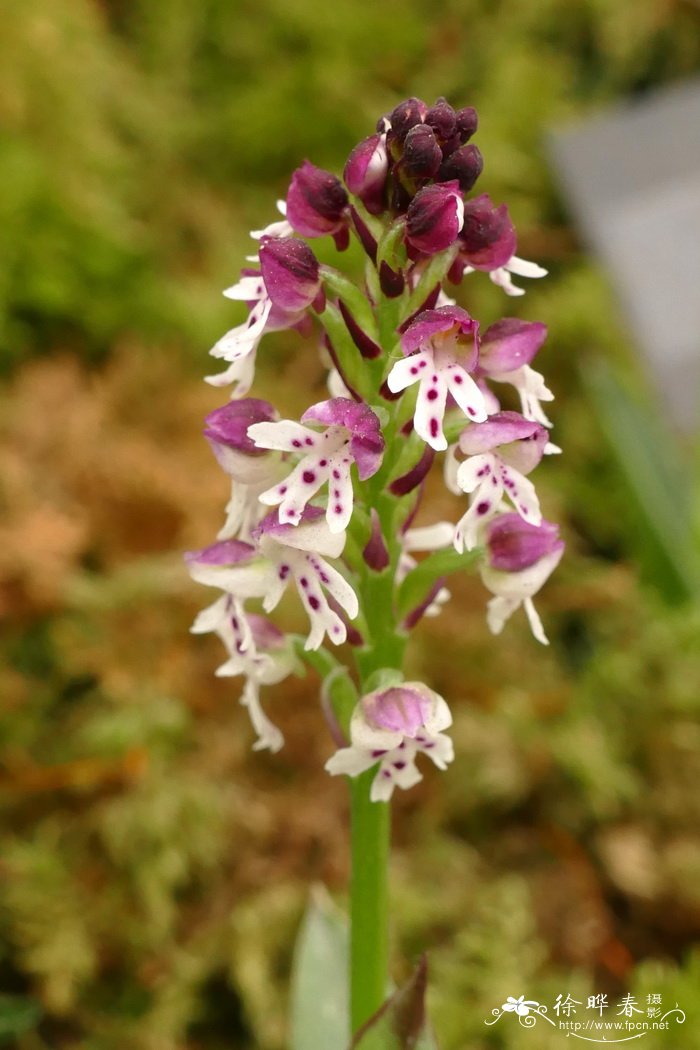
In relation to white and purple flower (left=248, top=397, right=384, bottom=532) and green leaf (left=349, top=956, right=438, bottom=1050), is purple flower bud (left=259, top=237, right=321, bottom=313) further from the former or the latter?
green leaf (left=349, top=956, right=438, bottom=1050)

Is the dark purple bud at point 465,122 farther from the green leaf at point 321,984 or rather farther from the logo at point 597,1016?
the logo at point 597,1016

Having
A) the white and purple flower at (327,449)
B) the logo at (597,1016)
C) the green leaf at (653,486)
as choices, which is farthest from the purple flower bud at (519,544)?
the green leaf at (653,486)

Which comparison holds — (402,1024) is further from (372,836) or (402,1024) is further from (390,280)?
(390,280)

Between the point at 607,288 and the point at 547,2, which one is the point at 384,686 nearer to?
the point at 607,288

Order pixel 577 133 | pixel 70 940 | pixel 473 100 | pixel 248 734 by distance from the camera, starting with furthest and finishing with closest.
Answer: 1. pixel 473 100
2. pixel 577 133
3. pixel 248 734
4. pixel 70 940

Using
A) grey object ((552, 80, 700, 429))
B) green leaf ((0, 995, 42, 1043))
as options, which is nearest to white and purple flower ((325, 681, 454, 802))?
green leaf ((0, 995, 42, 1043))

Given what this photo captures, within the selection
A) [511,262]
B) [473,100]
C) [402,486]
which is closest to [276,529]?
[402,486]

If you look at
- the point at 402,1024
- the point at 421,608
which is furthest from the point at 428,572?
the point at 402,1024
